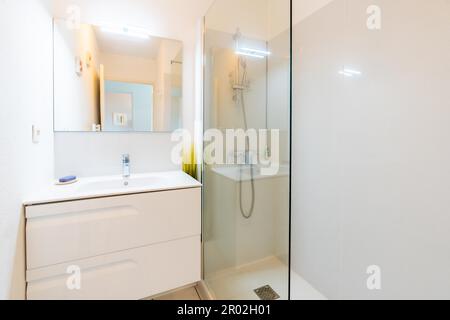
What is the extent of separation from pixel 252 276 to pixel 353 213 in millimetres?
721

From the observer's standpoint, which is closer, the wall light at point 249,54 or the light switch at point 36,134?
the light switch at point 36,134

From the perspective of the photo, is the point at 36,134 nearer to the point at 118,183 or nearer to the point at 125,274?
the point at 118,183

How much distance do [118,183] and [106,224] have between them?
1.33 feet

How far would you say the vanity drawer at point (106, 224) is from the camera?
99 centimetres

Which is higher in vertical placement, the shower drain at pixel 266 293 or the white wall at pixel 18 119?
the white wall at pixel 18 119

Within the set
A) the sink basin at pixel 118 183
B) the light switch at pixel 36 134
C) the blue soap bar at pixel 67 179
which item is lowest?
the sink basin at pixel 118 183

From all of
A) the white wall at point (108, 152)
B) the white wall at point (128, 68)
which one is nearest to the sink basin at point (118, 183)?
the white wall at point (108, 152)

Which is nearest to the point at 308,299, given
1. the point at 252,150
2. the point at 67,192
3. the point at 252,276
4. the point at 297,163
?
the point at 252,276

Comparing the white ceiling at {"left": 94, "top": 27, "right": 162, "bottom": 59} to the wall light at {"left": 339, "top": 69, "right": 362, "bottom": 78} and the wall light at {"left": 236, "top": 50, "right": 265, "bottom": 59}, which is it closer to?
the wall light at {"left": 236, "top": 50, "right": 265, "bottom": 59}

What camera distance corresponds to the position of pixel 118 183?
4.78 ft

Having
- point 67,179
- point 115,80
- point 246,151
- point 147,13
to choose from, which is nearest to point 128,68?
point 115,80

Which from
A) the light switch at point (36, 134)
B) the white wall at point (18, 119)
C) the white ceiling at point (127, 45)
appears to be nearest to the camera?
the white wall at point (18, 119)

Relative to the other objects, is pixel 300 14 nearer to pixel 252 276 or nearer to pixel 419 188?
pixel 419 188

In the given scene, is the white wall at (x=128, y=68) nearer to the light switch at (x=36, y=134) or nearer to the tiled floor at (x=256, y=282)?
the light switch at (x=36, y=134)
